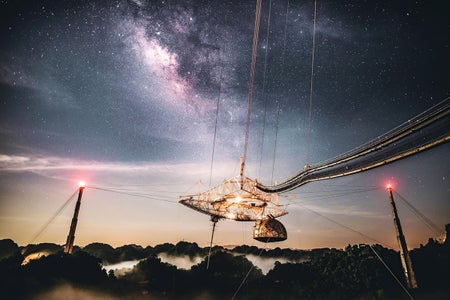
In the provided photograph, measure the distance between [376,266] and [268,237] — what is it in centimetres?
3761

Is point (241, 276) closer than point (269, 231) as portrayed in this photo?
No

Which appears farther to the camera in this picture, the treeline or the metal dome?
the treeline

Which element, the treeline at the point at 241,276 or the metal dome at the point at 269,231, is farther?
the treeline at the point at 241,276

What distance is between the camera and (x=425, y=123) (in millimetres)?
3627

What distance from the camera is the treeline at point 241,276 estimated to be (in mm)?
39688

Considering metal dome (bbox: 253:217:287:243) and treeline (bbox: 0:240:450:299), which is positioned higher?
metal dome (bbox: 253:217:287:243)

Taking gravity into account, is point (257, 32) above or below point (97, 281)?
above

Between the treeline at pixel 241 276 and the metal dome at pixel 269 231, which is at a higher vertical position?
the metal dome at pixel 269 231

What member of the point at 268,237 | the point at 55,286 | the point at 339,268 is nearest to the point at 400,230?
the point at 268,237

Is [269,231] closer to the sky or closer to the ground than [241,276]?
closer to the sky

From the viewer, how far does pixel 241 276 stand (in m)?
104

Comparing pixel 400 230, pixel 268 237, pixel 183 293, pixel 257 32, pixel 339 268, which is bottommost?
pixel 183 293

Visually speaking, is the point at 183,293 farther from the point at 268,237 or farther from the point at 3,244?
the point at 3,244

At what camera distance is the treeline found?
39688mm
